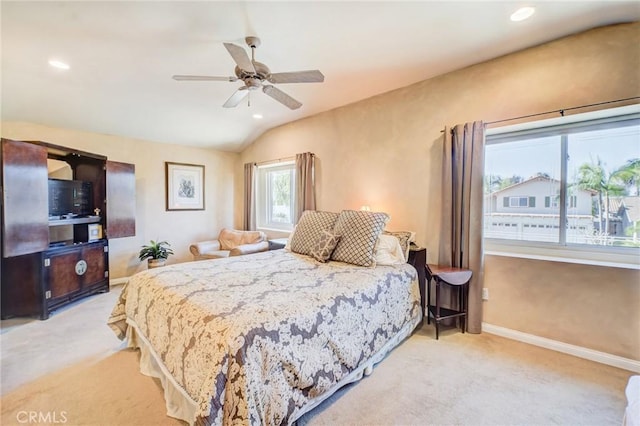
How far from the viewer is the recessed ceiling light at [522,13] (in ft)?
6.83

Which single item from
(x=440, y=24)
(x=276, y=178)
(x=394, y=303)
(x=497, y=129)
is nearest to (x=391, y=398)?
(x=394, y=303)

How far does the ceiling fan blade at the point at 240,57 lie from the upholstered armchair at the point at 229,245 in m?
2.69

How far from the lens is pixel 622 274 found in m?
2.21

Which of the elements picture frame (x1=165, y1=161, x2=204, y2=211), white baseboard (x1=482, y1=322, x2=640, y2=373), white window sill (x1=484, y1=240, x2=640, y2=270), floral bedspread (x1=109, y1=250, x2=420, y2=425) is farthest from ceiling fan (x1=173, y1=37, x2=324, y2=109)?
picture frame (x1=165, y1=161, x2=204, y2=211)

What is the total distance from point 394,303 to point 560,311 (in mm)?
1514

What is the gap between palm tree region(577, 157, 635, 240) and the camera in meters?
2.34

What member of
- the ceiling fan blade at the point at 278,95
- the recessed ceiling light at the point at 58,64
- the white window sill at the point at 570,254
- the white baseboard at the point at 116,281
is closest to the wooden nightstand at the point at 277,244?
the ceiling fan blade at the point at 278,95

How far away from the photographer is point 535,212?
2.76 metres

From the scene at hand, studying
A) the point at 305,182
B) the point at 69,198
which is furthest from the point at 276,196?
the point at 69,198

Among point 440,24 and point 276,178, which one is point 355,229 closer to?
point 440,24

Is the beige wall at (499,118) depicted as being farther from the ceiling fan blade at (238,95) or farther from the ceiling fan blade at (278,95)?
the ceiling fan blade at (238,95)

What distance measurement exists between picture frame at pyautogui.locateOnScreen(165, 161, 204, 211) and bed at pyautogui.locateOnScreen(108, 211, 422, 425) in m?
3.00

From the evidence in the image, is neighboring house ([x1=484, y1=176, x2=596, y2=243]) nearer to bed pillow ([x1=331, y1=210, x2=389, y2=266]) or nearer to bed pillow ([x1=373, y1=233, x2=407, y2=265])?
bed pillow ([x1=373, y1=233, x2=407, y2=265])

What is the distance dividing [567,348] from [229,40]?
162 inches
